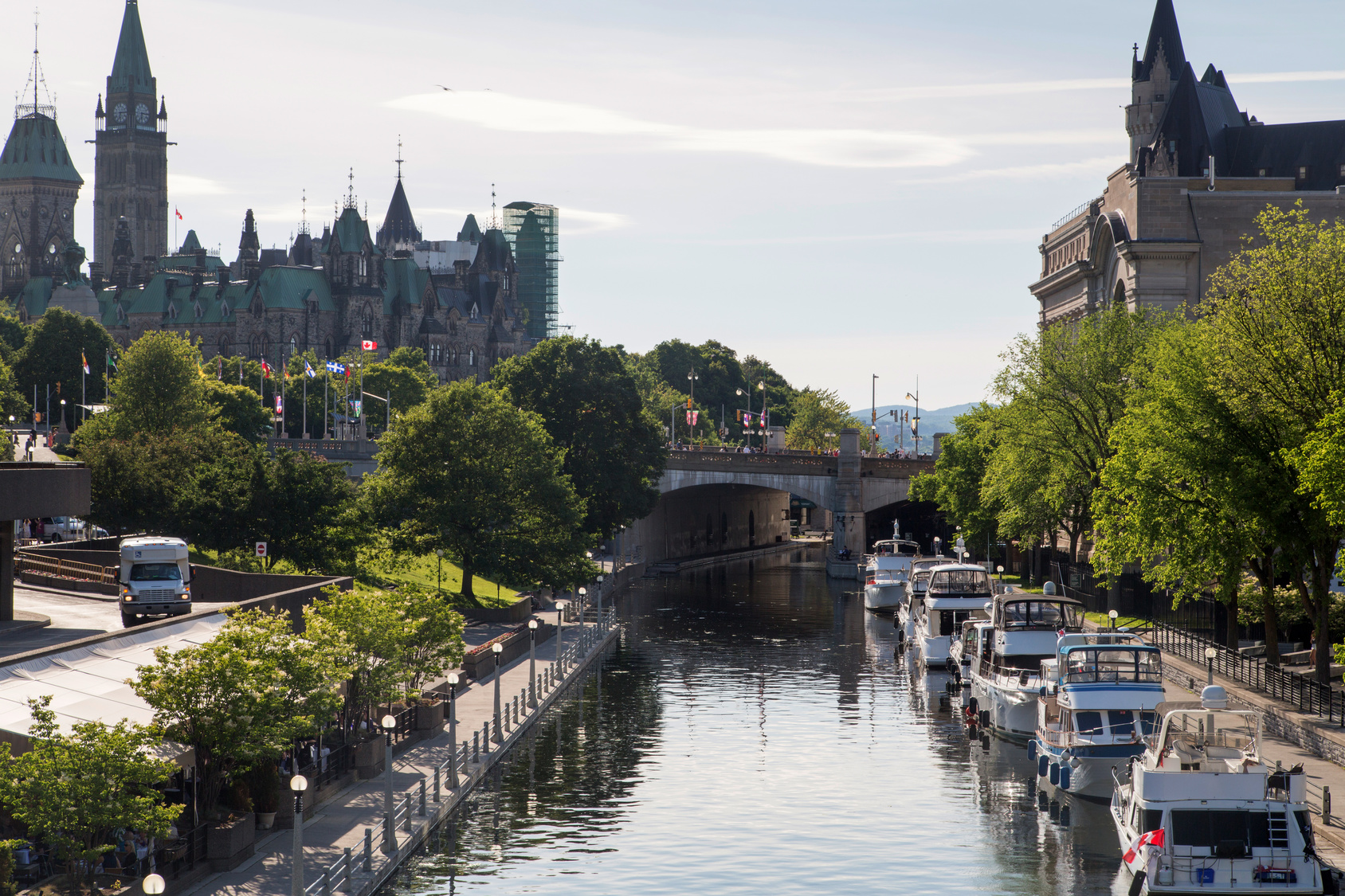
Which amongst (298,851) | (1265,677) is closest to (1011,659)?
(1265,677)

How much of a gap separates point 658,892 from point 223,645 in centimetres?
1127

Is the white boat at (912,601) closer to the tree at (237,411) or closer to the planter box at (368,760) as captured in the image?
the planter box at (368,760)

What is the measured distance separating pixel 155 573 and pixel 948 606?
35.9m

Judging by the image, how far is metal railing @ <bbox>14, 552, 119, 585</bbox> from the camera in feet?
183

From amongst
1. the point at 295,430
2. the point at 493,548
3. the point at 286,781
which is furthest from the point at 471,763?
the point at 295,430

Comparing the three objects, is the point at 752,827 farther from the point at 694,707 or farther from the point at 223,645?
the point at 694,707

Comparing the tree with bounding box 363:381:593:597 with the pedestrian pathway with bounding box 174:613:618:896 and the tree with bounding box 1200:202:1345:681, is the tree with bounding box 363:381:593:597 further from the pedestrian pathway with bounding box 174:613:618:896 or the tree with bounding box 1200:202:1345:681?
the tree with bounding box 1200:202:1345:681

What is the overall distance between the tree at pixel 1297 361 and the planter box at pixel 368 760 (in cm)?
2765

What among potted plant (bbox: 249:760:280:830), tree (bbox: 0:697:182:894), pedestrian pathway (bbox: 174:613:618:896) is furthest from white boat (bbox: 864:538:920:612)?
tree (bbox: 0:697:182:894)

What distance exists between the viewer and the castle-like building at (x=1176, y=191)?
285 feet

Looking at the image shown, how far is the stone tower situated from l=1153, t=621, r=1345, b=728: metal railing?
69028mm

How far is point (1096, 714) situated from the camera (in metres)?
39.7

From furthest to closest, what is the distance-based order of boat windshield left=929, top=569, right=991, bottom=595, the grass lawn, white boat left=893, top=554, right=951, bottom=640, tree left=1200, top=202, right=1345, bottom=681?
white boat left=893, top=554, right=951, bottom=640 < boat windshield left=929, top=569, right=991, bottom=595 < the grass lawn < tree left=1200, top=202, right=1345, bottom=681

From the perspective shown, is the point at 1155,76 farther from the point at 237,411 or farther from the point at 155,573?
the point at 155,573
